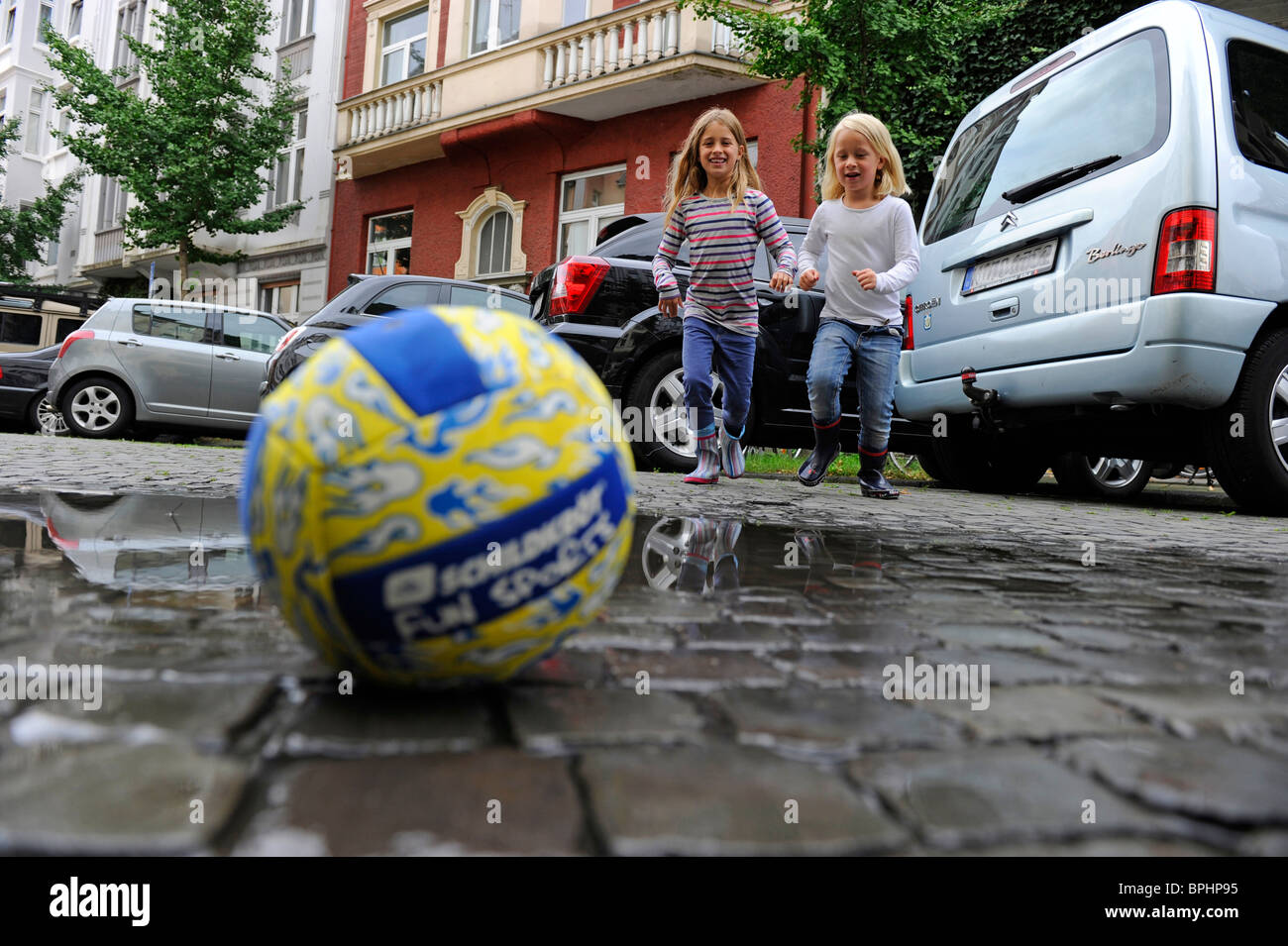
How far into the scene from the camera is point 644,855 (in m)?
1.09

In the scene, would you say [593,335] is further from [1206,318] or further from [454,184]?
[454,184]

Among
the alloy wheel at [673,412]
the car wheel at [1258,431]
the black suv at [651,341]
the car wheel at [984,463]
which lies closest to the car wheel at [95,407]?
the black suv at [651,341]

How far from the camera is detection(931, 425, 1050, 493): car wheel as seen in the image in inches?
280

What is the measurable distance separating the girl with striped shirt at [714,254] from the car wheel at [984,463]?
2.26 m

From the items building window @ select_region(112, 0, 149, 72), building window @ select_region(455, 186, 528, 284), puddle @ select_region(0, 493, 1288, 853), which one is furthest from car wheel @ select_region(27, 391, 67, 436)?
building window @ select_region(112, 0, 149, 72)

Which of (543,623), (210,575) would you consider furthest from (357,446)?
(210,575)

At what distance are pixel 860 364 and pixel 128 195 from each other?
29654mm

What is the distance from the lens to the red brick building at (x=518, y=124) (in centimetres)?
1409

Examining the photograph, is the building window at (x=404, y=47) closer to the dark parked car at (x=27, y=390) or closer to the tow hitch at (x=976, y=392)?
the dark parked car at (x=27, y=390)

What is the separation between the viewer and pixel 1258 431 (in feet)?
16.4

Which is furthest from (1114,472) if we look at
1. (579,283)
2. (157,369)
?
(157,369)

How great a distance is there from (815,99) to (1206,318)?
10.2 meters

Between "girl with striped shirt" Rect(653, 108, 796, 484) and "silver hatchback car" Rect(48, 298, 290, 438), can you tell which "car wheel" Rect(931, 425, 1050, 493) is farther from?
"silver hatchback car" Rect(48, 298, 290, 438)

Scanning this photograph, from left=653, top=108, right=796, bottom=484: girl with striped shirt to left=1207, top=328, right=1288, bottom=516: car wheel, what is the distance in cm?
240
